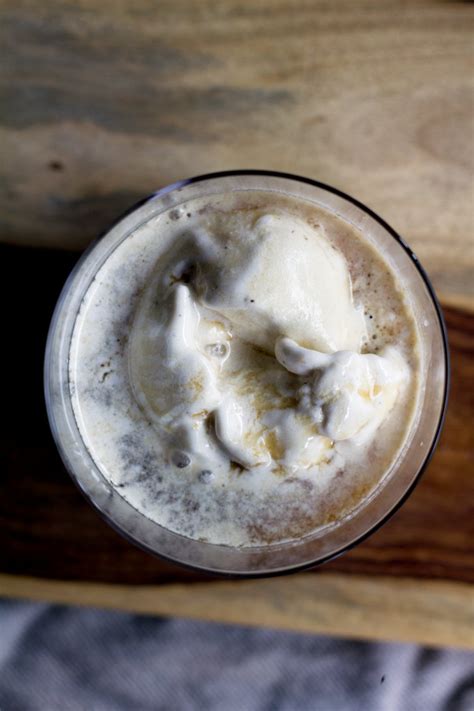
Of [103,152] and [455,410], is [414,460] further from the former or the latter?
[103,152]

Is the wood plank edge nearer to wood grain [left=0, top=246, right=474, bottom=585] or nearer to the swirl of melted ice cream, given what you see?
wood grain [left=0, top=246, right=474, bottom=585]

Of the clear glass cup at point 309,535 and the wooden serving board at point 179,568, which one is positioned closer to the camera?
the clear glass cup at point 309,535

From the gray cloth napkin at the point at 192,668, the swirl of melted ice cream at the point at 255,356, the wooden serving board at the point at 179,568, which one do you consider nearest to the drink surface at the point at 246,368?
the swirl of melted ice cream at the point at 255,356

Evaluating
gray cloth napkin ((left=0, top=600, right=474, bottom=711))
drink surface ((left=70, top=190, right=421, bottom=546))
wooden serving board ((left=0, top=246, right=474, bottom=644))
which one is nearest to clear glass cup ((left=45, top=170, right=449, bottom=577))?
drink surface ((left=70, top=190, right=421, bottom=546))

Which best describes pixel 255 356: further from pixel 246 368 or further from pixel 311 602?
pixel 311 602

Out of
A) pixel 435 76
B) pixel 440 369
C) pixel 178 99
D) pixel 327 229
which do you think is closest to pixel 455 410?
pixel 440 369

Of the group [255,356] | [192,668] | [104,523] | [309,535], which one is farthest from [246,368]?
[192,668]

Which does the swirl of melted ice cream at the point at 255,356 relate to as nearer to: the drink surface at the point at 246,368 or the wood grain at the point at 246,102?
the drink surface at the point at 246,368
